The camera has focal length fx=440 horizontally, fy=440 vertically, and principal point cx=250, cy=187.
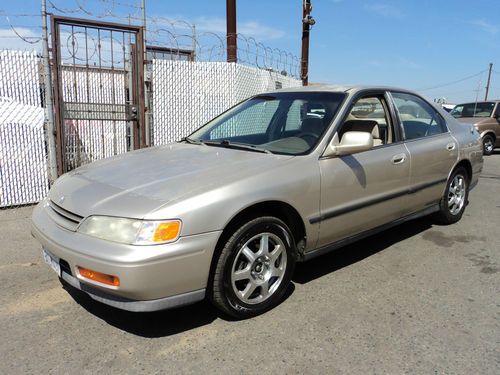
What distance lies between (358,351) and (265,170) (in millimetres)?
1325

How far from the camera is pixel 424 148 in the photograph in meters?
4.47

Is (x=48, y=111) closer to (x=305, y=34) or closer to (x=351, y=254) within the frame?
(x=351, y=254)

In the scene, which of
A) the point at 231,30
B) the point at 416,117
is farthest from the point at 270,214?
the point at 231,30

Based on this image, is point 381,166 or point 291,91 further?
point 291,91

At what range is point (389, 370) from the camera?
2518mm

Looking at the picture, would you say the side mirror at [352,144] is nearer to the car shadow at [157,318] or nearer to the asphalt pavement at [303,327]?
the asphalt pavement at [303,327]

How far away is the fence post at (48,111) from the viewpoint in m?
5.89

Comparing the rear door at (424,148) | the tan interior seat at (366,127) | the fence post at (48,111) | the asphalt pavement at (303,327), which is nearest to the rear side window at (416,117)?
the rear door at (424,148)

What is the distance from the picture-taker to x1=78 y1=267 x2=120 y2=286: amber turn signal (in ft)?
8.34

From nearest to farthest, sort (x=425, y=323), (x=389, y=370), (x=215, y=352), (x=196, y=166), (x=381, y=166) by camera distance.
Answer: (x=389, y=370) < (x=215, y=352) < (x=425, y=323) < (x=196, y=166) < (x=381, y=166)

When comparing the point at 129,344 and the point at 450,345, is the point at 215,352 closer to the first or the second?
the point at 129,344

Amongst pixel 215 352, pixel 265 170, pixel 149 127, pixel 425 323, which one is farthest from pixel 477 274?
pixel 149 127

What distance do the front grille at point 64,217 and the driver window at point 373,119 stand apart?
2353mm

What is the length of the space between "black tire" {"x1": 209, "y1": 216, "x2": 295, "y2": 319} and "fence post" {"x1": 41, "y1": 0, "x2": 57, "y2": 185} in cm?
429
